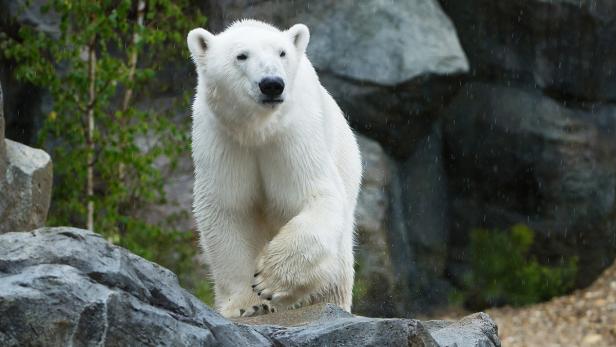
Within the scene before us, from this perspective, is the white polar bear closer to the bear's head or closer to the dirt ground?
the bear's head

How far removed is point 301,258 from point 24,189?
7.34 ft

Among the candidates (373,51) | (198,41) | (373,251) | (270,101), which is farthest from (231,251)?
(373,51)

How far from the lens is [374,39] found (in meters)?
8.50

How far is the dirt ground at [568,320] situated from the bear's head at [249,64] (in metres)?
4.98

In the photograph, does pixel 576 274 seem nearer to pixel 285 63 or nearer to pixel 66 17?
pixel 66 17

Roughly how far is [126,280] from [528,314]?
682cm

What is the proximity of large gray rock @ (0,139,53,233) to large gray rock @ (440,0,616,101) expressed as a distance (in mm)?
4541

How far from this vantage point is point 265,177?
13.7 feet

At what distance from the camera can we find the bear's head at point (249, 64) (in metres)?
3.96

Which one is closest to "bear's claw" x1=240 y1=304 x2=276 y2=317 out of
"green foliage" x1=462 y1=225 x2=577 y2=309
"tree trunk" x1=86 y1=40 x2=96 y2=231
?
"tree trunk" x1=86 y1=40 x2=96 y2=231

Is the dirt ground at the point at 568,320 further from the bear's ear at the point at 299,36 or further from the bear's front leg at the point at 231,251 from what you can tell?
the bear's ear at the point at 299,36

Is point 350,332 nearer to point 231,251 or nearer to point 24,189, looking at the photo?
point 231,251

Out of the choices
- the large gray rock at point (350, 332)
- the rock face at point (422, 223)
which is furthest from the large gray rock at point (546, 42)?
the large gray rock at point (350, 332)

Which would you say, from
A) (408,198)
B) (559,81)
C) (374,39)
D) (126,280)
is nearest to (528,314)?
(408,198)
